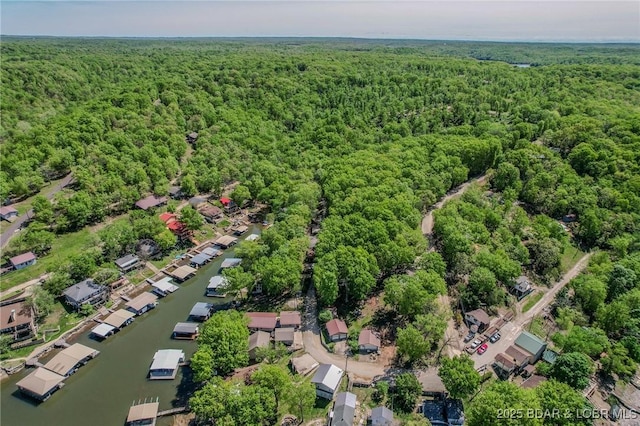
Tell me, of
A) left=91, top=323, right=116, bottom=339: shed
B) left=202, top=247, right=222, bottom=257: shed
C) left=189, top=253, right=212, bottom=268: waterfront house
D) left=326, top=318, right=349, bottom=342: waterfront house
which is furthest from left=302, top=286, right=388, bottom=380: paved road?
left=91, top=323, right=116, bottom=339: shed

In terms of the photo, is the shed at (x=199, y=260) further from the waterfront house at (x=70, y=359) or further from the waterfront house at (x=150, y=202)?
the waterfront house at (x=150, y=202)

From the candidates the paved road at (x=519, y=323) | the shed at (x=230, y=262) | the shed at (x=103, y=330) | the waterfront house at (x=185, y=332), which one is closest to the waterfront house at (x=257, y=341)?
the waterfront house at (x=185, y=332)

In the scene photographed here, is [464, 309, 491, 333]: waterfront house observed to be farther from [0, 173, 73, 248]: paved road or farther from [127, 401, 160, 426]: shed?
[0, 173, 73, 248]: paved road

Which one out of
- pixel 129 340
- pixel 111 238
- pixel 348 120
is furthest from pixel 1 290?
pixel 348 120

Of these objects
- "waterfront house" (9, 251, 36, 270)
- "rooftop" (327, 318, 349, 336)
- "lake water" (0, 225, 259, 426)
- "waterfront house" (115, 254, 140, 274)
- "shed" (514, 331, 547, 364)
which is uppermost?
"waterfront house" (9, 251, 36, 270)

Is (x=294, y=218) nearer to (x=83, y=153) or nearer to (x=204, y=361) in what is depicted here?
(x=204, y=361)
